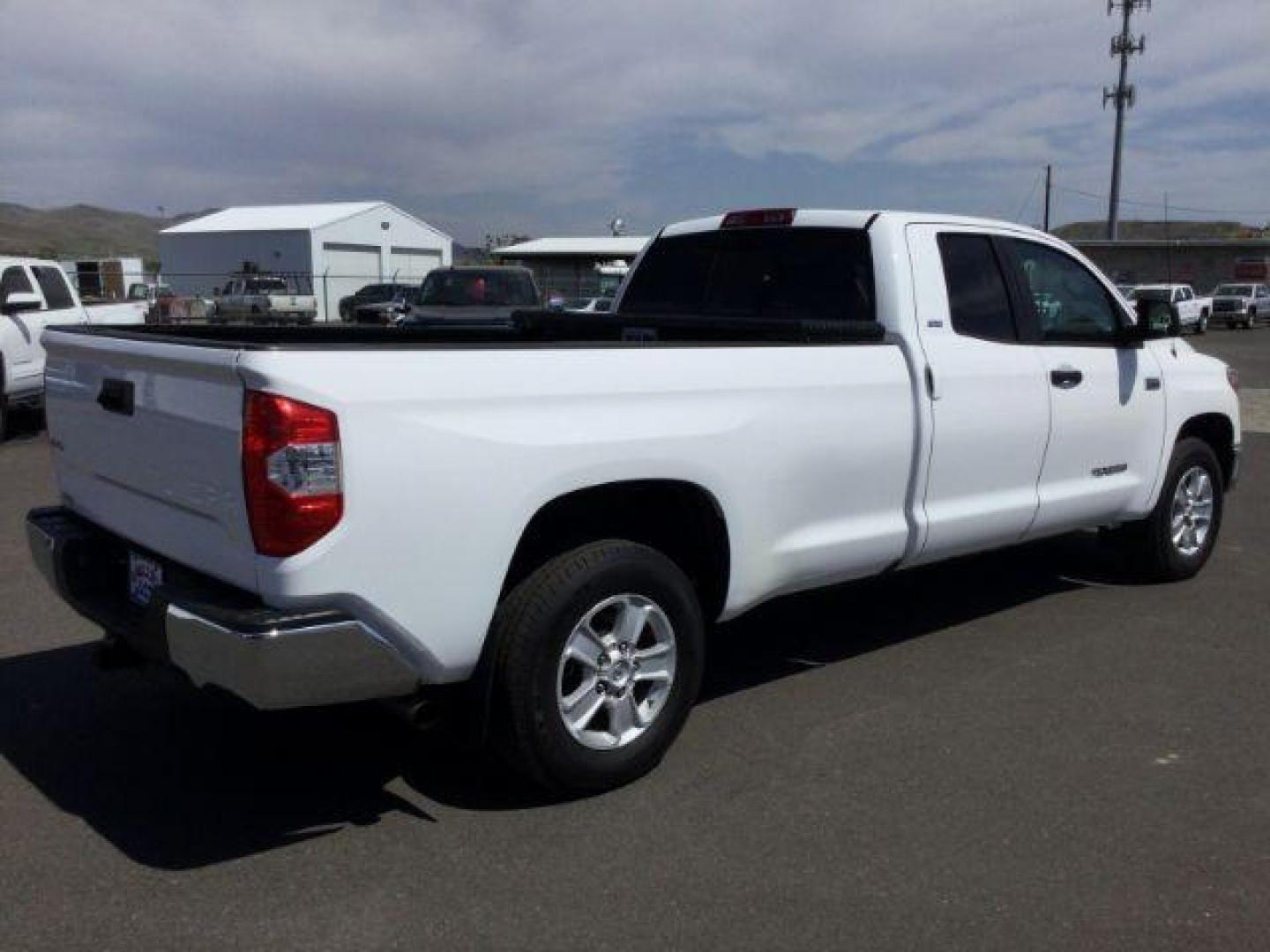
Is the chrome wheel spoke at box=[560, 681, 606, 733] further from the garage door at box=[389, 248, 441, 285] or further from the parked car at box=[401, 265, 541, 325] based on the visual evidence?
the garage door at box=[389, 248, 441, 285]

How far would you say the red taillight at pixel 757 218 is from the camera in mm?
5664

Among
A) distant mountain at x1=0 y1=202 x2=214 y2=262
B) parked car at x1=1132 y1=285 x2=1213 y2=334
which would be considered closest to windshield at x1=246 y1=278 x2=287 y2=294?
parked car at x1=1132 y1=285 x2=1213 y2=334

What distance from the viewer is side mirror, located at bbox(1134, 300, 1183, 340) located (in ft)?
20.3

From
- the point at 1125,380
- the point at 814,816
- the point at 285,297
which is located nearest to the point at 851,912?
the point at 814,816

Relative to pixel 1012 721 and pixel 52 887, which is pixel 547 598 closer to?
pixel 52 887

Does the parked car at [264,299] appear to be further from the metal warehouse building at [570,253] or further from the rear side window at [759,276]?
the rear side window at [759,276]

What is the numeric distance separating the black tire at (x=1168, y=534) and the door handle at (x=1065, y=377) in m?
1.20

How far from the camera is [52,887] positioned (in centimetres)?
343

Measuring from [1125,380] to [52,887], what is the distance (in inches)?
206

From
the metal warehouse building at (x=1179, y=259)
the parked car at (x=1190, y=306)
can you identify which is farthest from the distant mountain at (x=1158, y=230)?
the parked car at (x=1190, y=306)

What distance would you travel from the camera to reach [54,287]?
46.8 feet

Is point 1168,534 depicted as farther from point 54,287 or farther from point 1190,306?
point 1190,306

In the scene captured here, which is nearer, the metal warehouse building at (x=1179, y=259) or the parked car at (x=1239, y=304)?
the parked car at (x=1239, y=304)

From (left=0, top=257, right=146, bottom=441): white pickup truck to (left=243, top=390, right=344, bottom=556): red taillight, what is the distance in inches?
418
